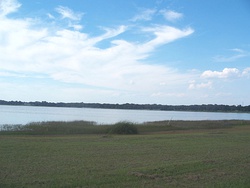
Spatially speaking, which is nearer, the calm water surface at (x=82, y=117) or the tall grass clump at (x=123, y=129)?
the tall grass clump at (x=123, y=129)

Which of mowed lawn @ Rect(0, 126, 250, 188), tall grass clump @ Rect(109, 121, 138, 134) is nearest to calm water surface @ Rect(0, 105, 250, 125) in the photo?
tall grass clump @ Rect(109, 121, 138, 134)

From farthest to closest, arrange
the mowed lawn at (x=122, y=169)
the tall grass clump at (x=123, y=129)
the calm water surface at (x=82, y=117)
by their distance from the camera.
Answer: the calm water surface at (x=82, y=117) → the tall grass clump at (x=123, y=129) → the mowed lawn at (x=122, y=169)

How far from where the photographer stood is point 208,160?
11.5 meters

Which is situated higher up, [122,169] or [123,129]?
[122,169]

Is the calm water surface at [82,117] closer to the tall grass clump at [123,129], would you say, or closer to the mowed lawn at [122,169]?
the tall grass clump at [123,129]

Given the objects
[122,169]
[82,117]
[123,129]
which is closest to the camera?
[122,169]

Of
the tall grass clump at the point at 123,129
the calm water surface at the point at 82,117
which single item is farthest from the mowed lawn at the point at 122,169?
the calm water surface at the point at 82,117

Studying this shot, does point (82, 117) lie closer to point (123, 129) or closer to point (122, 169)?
point (123, 129)

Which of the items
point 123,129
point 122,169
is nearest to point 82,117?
point 123,129

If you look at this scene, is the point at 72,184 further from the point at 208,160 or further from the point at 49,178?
the point at 208,160

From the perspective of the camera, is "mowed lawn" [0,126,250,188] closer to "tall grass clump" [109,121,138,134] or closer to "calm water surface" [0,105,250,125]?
"tall grass clump" [109,121,138,134]

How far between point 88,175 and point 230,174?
13.0ft

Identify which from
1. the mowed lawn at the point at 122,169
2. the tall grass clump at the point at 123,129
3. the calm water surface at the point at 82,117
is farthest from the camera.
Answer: the calm water surface at the point at 82,117

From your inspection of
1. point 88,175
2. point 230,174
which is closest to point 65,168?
point 88,175
